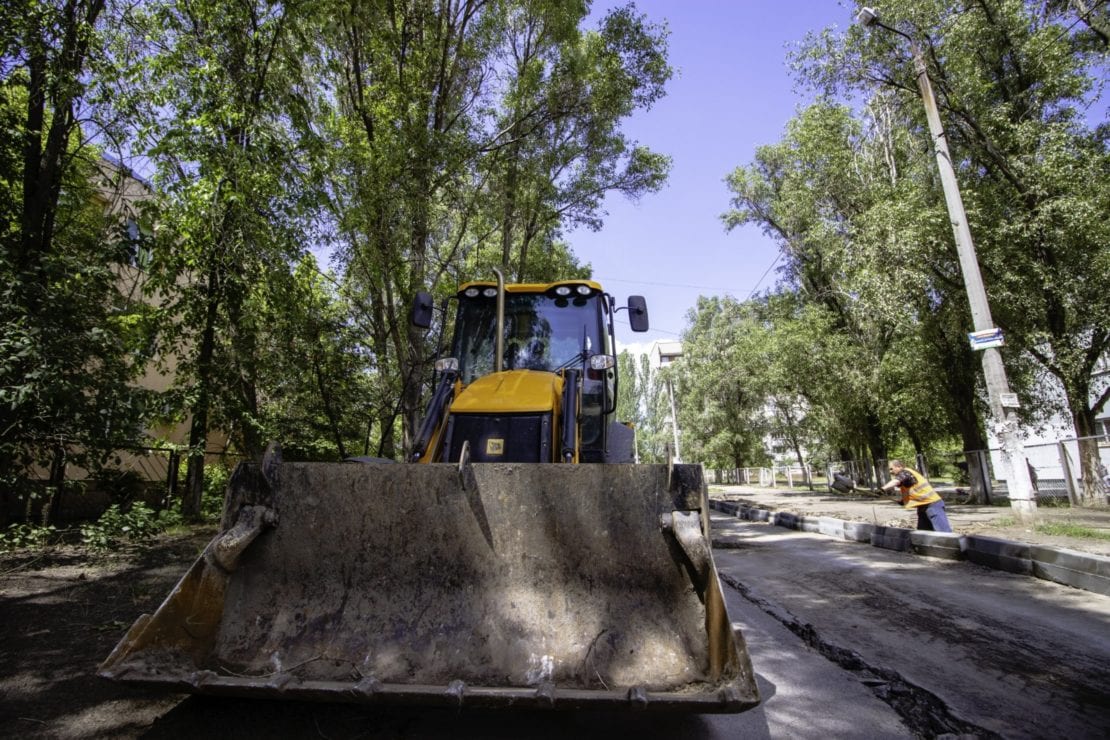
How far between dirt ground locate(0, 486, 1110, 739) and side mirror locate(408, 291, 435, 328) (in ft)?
11.6

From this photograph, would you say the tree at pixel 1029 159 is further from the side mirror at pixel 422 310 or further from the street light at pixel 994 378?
the side mirror at pixel 422 310

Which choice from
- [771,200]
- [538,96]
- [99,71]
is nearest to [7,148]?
[99,71]

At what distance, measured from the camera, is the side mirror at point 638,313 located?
6160 mm

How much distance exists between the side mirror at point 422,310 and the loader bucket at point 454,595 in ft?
8.92

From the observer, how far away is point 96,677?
11.8ft

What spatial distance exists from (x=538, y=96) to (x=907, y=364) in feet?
39.1

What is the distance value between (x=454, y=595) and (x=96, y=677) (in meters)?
2.36

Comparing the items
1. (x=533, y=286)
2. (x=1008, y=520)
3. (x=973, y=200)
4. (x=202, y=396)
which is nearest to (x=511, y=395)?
(x=533, y=286)

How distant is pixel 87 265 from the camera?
6.27m

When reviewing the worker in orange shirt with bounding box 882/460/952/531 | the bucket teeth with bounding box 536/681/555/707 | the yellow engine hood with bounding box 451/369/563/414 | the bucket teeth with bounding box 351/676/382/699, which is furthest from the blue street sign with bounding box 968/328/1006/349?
the bucket teeth with bounding box 351/676/382/699

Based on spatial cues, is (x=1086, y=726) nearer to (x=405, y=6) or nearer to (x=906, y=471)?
(x=906, y=471)

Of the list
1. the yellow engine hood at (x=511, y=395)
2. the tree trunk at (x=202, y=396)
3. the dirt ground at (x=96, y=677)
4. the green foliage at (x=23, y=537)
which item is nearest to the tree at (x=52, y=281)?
the green foliage at (x=23, y=537)

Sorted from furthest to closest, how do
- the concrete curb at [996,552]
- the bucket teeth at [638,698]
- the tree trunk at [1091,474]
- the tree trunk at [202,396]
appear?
the tree trunk at [1091,474] < the tree trunk at [202,396] < the concrete curb at [996,552] < the bucket teeth at [638,698]

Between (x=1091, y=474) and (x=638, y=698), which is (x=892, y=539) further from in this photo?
(x=638, y=698)
